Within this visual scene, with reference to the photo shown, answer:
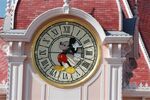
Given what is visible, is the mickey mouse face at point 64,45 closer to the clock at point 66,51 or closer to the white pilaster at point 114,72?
the clock at point 66,51

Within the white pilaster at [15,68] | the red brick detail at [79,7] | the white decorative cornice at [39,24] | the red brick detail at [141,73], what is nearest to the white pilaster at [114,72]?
the white decorative cornice at [39,24]

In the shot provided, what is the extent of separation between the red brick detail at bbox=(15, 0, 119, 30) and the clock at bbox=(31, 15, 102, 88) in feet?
1.35

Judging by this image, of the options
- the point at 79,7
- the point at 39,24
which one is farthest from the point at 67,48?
the point at 79,7

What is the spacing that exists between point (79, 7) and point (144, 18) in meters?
A: 7.89

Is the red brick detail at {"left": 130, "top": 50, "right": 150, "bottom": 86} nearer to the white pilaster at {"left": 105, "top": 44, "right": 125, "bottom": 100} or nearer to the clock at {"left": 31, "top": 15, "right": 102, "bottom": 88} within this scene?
the white pilaster at {"left": 105, "top": 44, "right": 125, "bottom": 100}

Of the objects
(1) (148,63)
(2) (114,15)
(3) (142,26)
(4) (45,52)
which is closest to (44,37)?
(4) (45,52)

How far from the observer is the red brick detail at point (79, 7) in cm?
2242

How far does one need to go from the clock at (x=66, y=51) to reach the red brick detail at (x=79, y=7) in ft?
1.35

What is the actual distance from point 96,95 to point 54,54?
1.58 metres

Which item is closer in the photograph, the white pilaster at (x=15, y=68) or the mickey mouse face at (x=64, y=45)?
the white pilaster at (x=15, y=68)

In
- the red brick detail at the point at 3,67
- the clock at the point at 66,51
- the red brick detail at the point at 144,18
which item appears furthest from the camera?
the red brick detail at the point at 144,18

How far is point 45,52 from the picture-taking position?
22.3 meters

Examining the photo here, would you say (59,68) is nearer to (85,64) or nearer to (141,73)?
(85,64)

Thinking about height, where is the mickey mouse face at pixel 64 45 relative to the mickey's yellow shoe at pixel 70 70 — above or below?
above
